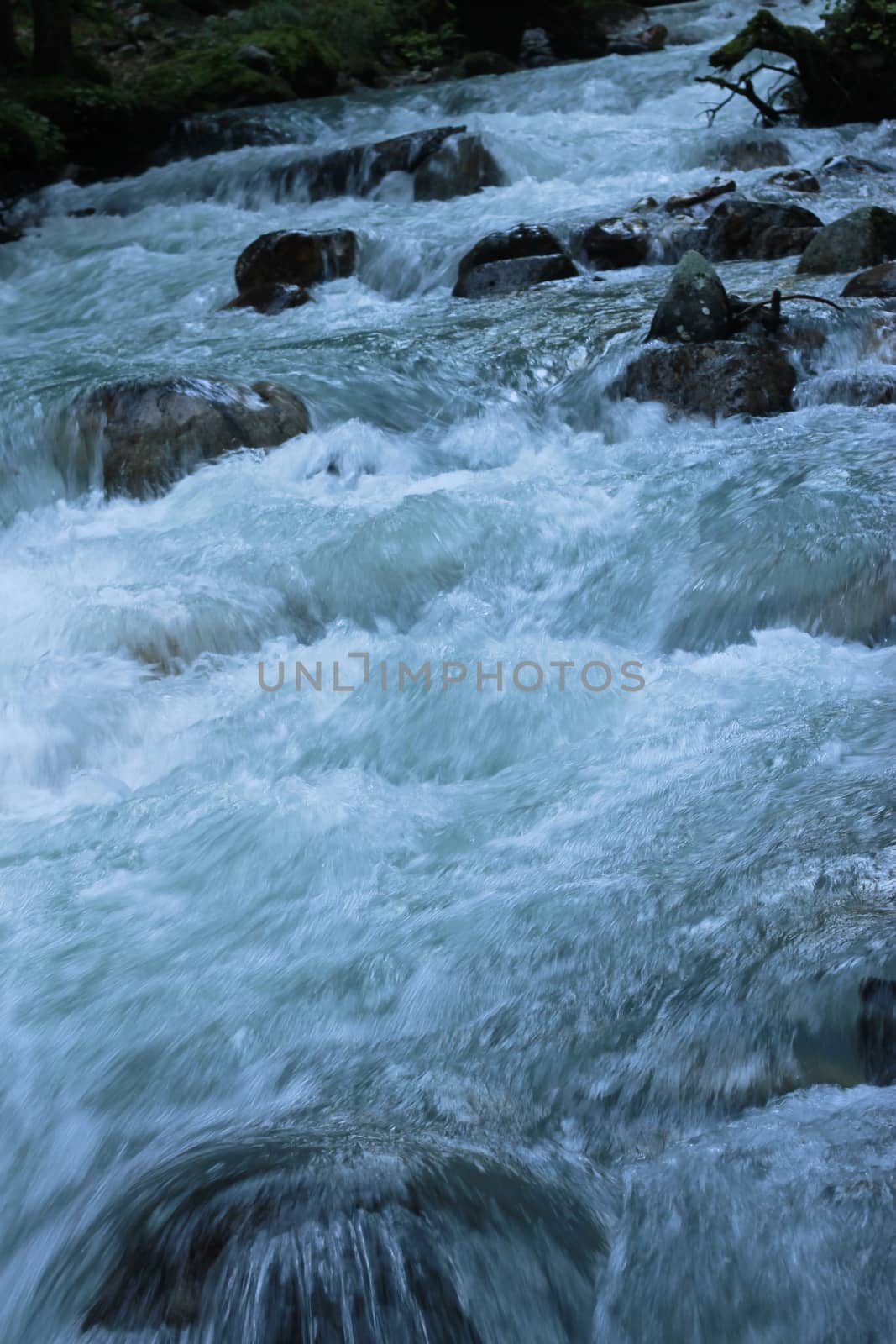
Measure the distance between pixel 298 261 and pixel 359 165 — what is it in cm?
342

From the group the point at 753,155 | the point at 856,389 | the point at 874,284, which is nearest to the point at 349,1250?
the point at 856,389

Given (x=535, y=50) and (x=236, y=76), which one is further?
(x=535, y=50)

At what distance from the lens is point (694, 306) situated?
623 cm

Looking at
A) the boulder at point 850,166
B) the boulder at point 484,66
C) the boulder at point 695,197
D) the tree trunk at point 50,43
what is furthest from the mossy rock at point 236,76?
the boulder at point 850,166

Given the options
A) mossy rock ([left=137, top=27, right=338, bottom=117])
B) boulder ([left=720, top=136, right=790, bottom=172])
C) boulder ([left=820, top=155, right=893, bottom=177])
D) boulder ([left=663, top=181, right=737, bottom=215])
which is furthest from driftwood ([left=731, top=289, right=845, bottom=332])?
mossy rock ([left=137, top=27, right=338, bottom=117])

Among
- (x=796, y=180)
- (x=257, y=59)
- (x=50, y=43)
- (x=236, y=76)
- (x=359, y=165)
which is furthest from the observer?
(x=257, y=59)

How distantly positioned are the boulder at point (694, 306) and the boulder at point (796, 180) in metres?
3.88

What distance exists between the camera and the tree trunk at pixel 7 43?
46.4ft

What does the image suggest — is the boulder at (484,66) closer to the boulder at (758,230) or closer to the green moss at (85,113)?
the green moss at (85,113)

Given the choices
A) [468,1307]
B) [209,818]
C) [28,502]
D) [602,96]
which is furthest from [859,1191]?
[602,96]

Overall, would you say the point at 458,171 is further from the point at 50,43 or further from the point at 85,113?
the point at 50,43

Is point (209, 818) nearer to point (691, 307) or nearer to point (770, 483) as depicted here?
point (770, 483)

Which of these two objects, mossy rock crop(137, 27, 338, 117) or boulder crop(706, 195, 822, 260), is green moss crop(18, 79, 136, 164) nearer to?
mossy rock crop(137, 27, 338, 117)

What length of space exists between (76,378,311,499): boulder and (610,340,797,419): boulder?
1881 millimetres
